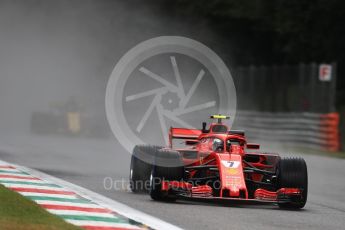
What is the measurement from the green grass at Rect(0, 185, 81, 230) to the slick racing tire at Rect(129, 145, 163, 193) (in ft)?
8.12

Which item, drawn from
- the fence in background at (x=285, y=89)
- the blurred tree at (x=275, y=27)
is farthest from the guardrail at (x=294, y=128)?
the blurred tree at (x=275, y=27)

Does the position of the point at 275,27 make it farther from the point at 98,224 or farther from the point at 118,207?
the point at 98,224

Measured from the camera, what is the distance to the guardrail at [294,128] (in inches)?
1001

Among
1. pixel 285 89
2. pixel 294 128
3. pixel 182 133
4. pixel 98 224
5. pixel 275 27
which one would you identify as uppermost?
pixel 275 27

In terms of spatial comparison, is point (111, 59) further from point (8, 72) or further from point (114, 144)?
point (114, 144)

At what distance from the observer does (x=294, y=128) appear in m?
28.1

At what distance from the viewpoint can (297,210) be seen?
11.1 m

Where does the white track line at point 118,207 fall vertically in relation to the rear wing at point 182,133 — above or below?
below

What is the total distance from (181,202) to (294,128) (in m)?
17.2

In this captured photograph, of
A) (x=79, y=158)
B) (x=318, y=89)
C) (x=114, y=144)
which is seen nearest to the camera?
(x=79, y=158)

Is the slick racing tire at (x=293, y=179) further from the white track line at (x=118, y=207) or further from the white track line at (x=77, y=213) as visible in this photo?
the white track line at (x=77, y=213)

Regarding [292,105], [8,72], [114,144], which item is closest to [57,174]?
[114,144]

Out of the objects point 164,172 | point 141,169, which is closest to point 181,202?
point 164,172

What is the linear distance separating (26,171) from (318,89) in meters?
15.5
